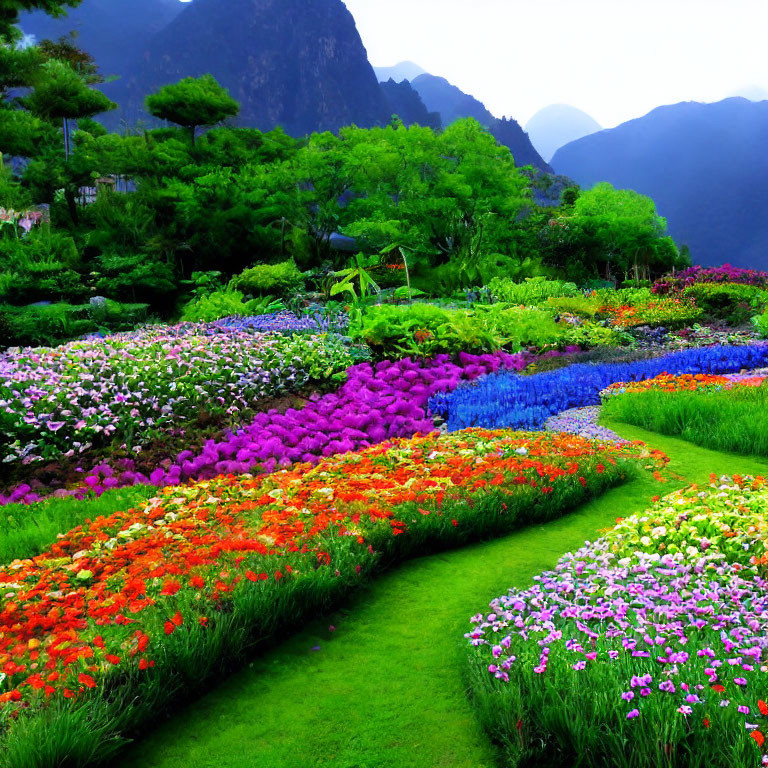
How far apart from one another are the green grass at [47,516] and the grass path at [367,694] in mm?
2235

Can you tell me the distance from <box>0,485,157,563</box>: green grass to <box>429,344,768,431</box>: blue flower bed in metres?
3.51

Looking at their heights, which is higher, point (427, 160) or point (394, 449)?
point (427, 160)

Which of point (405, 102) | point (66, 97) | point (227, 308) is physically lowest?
point (227, 308)

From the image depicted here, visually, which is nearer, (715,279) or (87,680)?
(87,680)

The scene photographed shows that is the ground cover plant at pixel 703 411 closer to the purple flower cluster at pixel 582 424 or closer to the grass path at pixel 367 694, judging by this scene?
the purple flower cluster at pixel 582 424

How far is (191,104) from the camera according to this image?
26.0 meters

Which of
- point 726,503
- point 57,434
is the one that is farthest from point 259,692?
point 57,434

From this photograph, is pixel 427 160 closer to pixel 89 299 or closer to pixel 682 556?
pixel 89 299

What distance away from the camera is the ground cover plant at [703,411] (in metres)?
5.60

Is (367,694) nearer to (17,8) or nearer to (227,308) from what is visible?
(227,308)

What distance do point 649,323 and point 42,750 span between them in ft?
51.2

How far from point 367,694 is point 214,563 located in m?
1.12

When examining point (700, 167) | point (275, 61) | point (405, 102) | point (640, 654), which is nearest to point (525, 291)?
point (640, 654)

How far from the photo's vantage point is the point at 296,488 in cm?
454
